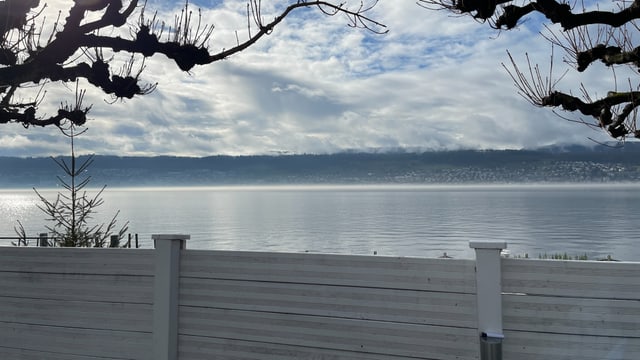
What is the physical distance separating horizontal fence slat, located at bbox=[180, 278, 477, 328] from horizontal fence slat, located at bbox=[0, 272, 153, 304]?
0.36 meters

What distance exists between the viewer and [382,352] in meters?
3.49

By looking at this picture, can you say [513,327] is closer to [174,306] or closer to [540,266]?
[540,266]

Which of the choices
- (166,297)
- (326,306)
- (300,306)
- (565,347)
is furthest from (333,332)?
(565,347)

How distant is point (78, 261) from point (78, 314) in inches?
16.6

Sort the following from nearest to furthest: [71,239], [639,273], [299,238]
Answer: [639,273]
[71,239]
[299,238]

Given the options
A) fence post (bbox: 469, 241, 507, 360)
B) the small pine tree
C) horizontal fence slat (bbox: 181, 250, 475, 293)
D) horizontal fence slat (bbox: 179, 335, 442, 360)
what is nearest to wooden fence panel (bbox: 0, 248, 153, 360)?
horizontal fence slat (bbox: 179, 335, 442, 360)

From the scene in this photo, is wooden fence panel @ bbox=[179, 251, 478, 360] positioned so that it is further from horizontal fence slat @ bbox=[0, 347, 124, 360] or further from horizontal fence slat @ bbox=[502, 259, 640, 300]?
horizontal fence slat @ bbox=[0, 347, 124, 360]

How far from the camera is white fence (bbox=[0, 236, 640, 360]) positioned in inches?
125

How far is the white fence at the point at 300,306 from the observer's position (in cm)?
319

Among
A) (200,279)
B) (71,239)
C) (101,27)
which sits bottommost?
(200,279)

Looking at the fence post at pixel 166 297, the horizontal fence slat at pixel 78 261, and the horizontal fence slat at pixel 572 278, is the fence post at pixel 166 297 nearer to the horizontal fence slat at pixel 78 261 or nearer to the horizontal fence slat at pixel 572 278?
the horizontal fence slat at pixel 78 261

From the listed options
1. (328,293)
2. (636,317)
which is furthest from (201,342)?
(636,317)

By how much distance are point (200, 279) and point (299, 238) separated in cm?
5507

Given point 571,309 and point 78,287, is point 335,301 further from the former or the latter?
point 78,287
